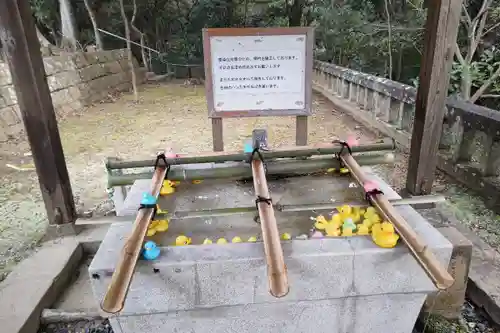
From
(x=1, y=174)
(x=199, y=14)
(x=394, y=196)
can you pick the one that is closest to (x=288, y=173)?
(x=394, y=196)

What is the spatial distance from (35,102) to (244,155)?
1508mm

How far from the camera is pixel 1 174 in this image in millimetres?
4488

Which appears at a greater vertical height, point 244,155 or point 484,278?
point 244,155

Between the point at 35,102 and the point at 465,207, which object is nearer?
the point at 35,102

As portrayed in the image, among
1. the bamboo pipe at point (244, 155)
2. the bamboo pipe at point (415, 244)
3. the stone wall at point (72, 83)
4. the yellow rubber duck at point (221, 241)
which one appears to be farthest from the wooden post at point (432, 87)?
the stone wall at point (72, 83)

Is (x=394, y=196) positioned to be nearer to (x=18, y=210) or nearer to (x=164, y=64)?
(x=18, y=210)

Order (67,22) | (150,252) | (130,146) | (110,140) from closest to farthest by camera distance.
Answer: (150,252), (130,146), (110,140), (67,22)

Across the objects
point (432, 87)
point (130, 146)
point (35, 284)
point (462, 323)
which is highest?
point (432, 87)

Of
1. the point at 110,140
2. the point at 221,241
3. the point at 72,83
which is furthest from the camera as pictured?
the point at 72,83

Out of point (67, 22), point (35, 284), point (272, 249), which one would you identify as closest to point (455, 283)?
point (272, 249)

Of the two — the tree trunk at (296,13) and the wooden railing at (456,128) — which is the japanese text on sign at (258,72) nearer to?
the wooden railing at (456,128)

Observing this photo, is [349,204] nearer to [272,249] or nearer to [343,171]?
[343,171]

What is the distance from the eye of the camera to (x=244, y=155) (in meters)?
2.61

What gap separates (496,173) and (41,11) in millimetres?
15059
